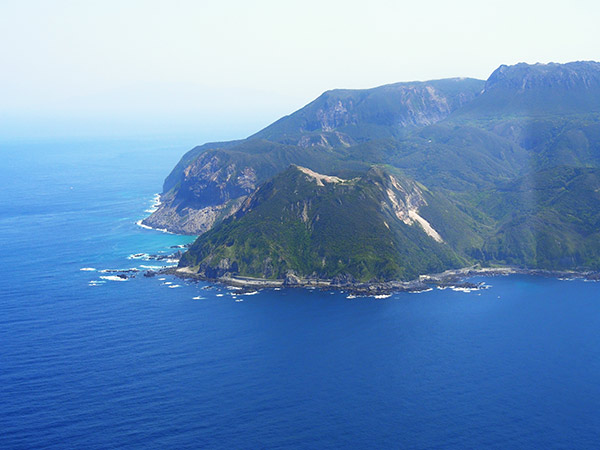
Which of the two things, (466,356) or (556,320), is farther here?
(556,320)

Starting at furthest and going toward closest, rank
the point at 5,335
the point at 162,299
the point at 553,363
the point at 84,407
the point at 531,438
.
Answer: the point at 162,299
the point at 5,335
the point at 553,363
the point at 84,407
the point at 531,438

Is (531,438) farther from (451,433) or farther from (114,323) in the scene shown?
(114,323)

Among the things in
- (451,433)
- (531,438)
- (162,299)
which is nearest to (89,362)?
(162,299)

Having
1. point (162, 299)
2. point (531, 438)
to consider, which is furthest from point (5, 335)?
point (531, 438)

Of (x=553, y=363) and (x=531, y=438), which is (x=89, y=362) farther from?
(x=553, y=363)

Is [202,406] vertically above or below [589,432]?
above

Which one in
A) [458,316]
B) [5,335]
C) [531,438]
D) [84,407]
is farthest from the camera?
[458,316]
